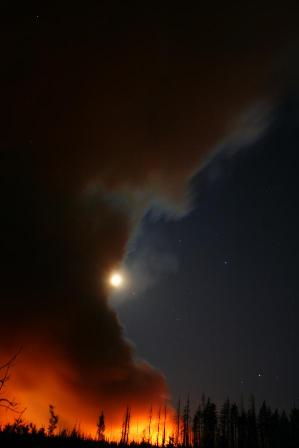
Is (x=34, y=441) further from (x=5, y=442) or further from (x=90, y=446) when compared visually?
(x=90, y=446)

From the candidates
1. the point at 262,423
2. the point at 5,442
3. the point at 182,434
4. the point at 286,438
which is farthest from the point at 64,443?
the point at 182,434

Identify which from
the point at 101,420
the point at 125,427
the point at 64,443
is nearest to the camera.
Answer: the point at 64,443

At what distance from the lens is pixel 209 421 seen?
341 ft

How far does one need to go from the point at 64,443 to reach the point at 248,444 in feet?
290

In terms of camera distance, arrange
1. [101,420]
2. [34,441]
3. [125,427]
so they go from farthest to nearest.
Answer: [125,427], [101,420], [34,441]

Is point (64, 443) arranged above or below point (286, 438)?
below

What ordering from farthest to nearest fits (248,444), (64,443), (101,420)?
1. (101,420)
2. (248,444)
3. (64,443)

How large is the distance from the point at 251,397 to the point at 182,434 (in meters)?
28.2

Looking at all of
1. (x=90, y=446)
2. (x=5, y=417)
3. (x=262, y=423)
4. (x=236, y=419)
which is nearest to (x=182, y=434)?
(x=236, y=419)

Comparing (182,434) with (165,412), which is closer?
(182,434)

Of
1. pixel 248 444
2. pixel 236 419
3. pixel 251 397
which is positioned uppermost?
pixel 251 397

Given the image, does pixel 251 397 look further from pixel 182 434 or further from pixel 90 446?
pixel 90 446

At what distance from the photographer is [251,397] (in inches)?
5271

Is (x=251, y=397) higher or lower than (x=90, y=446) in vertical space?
higher
